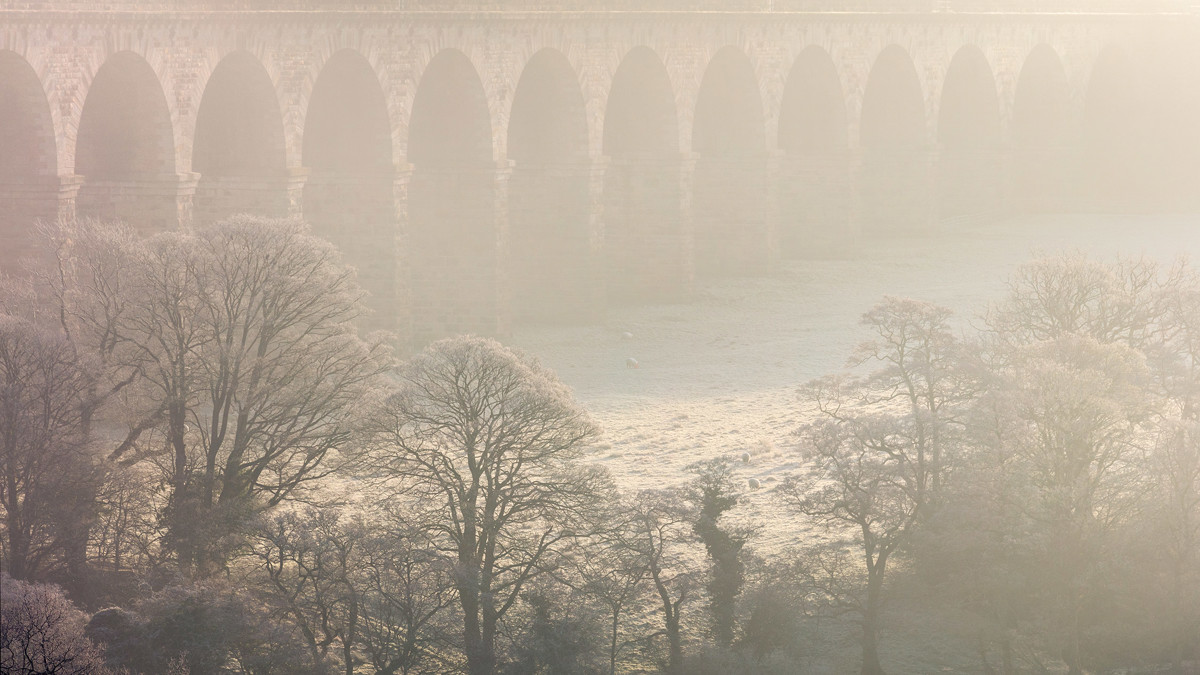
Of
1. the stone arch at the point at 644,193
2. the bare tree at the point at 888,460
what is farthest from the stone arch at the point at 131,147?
the stone arch at the point at 644,193

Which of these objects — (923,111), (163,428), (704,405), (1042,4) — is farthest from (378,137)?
(1042,4)

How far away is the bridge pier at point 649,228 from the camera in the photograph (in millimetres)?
40969

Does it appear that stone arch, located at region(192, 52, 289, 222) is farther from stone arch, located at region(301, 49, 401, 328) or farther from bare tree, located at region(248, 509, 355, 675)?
bare tree, located at region(248, 509, 355, 675)

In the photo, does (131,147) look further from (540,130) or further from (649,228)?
(649,228)

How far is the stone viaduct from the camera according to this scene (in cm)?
2886

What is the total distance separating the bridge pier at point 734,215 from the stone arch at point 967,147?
13.4 metres

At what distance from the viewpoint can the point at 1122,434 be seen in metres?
22.1

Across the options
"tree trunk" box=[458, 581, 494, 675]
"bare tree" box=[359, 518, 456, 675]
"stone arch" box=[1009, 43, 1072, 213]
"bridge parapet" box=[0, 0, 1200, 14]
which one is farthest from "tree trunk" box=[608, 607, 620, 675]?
"stone arch" box=[1009, 43, 1072, 213]

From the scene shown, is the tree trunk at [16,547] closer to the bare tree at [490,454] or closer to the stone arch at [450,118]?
Result: the bare tree at [490,454]

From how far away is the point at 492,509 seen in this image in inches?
832

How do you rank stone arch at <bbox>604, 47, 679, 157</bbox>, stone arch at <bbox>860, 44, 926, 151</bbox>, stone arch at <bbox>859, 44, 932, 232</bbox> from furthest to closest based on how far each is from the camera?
stone arch at <bbox>859, 44, 932, 232</bbox>
stone arch at <bbox>860, 44, 926, 151</bbox>
stone arch at <bbox>604, 47, 679, 157</bbox>

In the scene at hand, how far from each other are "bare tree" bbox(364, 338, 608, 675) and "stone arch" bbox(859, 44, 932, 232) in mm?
31050

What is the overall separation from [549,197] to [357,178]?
6499 millimetres

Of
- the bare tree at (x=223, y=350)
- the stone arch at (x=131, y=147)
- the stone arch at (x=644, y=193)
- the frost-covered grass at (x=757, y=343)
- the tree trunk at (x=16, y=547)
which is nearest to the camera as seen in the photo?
the tree trunk at (x=16, y=547)
